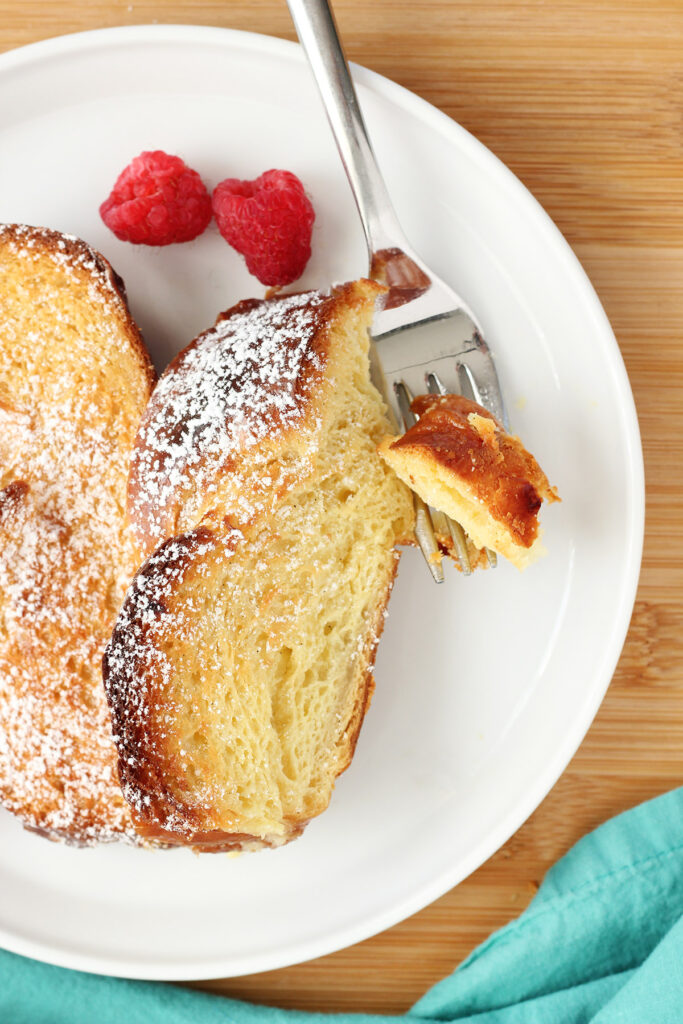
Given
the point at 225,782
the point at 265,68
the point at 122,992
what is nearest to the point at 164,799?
the point at 225,782

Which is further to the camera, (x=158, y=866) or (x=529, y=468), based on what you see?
(x=158, y=866)

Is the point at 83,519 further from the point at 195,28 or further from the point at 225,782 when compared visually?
the point at 195,28

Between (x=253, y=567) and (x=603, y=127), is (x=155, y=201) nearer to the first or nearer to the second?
(x=253, y=567)

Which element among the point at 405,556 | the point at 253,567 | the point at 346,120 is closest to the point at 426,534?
the point at 405,556

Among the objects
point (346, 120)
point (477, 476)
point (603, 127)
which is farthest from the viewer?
point (603, 127)

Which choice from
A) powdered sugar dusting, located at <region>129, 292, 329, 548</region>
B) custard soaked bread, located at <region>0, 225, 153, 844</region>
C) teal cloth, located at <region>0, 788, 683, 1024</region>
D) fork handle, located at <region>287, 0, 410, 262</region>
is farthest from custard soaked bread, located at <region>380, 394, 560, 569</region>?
teal cloth, located at <region>0, 788, 683, 1024</region>

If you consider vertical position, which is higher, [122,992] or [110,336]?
[110,336]

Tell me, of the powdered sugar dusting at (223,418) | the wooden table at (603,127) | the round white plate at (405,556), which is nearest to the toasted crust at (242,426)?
the powdered sugar dusting at (223,418)

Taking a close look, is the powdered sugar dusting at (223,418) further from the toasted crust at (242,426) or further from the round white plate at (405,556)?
the round white plate at (405,556)
